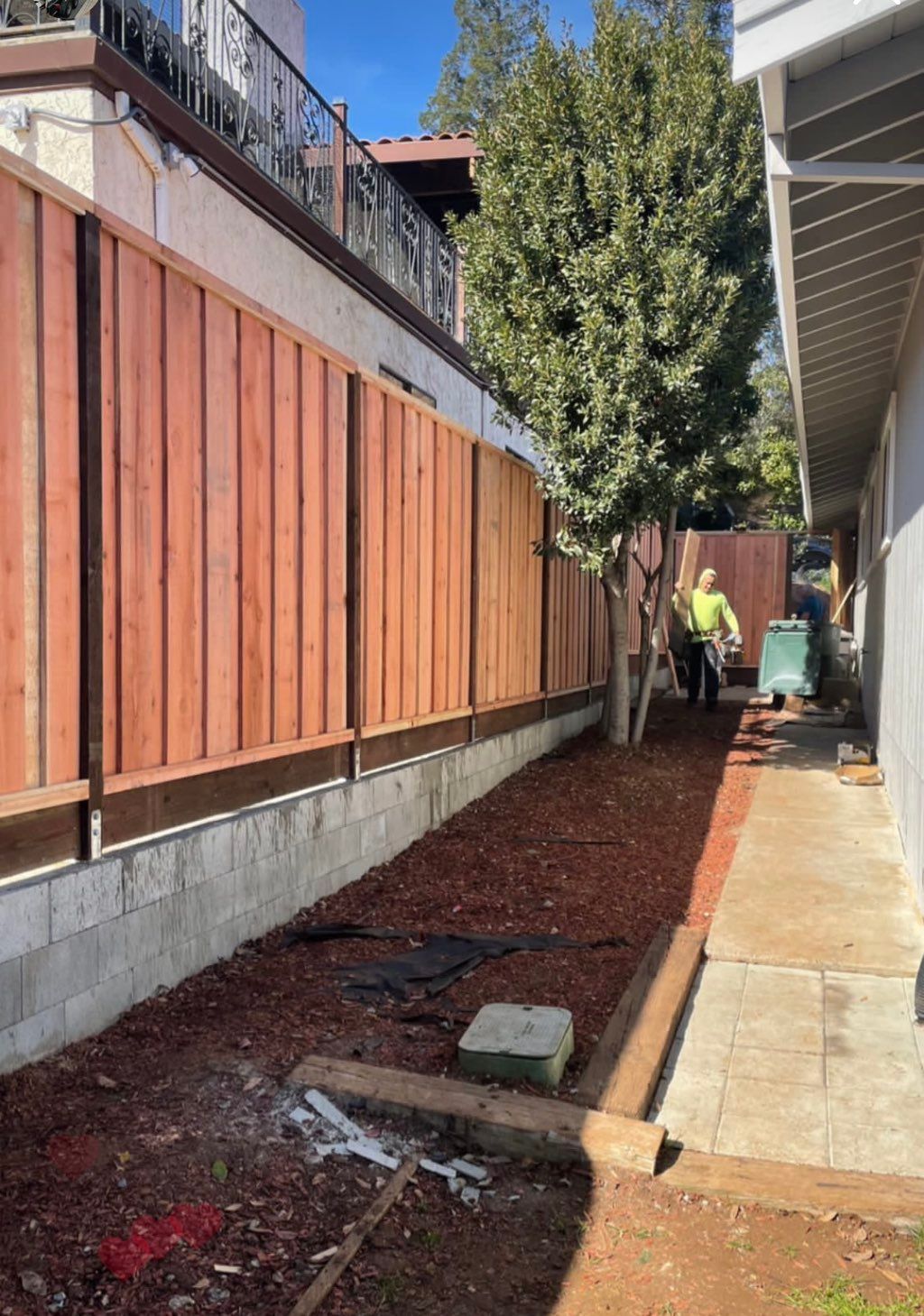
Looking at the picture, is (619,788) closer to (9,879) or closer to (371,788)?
(371,788)

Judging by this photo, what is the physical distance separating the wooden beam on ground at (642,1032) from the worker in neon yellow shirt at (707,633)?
833cm

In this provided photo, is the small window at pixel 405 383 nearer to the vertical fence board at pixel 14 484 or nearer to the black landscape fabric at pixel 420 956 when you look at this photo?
the black landscape fabric at pixel 420 956

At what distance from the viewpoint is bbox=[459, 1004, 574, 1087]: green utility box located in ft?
10.7

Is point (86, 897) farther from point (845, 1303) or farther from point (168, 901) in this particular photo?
point (845, 1303)

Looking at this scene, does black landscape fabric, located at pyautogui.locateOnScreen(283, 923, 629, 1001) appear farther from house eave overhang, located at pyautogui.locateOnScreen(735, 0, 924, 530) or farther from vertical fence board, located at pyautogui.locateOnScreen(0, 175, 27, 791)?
house eave overhang, located at pyautogui.locateOnScreen(735, 0, 924, 530)

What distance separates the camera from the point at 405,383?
10.3 meters

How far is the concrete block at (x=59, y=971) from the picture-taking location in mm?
3191

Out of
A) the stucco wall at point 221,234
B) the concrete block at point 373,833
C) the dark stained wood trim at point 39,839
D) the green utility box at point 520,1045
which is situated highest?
the stucco wall at point 221,234

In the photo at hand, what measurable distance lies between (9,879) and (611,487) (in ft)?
19.0

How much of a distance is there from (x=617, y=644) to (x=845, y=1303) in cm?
734

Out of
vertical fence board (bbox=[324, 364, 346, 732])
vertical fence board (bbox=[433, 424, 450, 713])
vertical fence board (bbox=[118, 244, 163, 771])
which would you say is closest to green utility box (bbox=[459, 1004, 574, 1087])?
vertical fence board (bbox=[118, 244, 163, 771])

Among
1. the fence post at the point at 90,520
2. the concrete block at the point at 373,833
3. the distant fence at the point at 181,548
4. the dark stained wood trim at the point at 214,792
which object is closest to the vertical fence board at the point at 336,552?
the distant fence at the point at 181,548

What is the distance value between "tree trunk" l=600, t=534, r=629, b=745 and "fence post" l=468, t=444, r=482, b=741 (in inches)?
68.5

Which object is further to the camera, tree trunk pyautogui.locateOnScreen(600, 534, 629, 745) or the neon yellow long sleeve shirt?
the neon yellow long sleeve shirt
